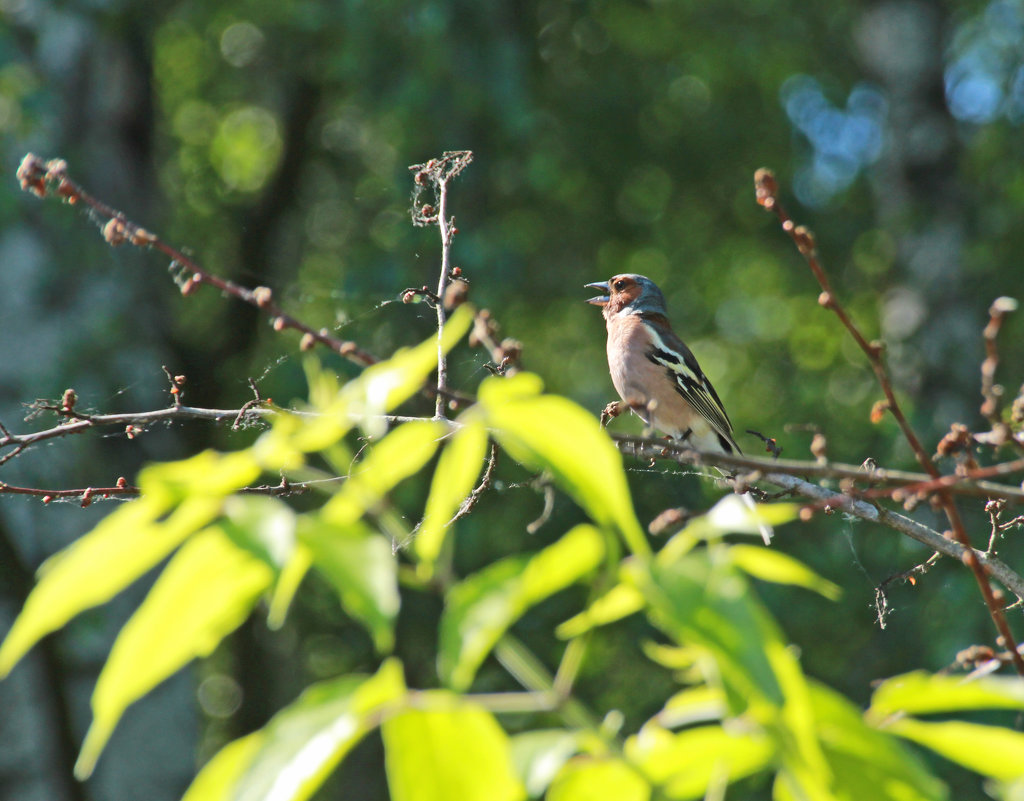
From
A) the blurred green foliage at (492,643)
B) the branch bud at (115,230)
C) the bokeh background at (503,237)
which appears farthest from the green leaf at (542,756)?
the bokeh background at (503,237)

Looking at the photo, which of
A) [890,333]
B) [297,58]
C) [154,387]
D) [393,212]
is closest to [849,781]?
[154,387]

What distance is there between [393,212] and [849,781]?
33.2ft

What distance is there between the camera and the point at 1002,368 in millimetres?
9953

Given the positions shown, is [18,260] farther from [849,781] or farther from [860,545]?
[849,781]

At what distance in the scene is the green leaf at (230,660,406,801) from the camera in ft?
2.90

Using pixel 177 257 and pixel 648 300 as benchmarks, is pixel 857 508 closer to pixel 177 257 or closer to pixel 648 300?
pixel 177 257

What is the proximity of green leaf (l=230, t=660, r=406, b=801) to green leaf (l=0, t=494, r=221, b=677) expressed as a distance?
18 cm

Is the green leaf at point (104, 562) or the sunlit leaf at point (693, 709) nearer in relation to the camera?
the green leaf at point (104, 562)

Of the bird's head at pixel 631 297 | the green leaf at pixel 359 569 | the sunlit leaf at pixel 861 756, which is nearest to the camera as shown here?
the green leaf at pixel 359 569

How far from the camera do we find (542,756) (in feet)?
3.13

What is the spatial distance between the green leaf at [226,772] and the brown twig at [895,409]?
91 centimetres

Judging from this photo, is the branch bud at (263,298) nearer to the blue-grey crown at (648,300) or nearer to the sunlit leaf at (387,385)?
the sunlit leaf at (387,385)

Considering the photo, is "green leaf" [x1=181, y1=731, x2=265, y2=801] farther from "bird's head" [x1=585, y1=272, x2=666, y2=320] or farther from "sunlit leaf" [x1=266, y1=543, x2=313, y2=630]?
"bird's head" [x1=585, y1=272, x2=666, y2=320]

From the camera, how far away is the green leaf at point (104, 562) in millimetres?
870
